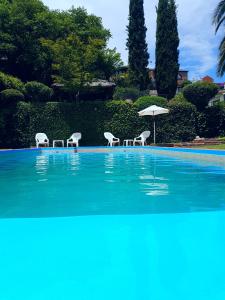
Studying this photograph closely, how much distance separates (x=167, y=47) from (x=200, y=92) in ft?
44.8

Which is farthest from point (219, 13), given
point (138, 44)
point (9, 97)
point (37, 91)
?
point (138, 44)

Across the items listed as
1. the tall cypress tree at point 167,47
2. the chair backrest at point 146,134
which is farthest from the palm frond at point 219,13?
the tall cypress tree at point 167,47

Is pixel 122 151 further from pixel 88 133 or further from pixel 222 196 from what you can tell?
pixel 222 196

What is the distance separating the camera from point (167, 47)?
105 ft

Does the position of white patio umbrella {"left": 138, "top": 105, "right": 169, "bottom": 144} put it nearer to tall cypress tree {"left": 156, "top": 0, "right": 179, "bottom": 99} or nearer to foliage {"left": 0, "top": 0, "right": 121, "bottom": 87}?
foliage {"left": 0, "top": 0, "right": 121, "bottom": 87}

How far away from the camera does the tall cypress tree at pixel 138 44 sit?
112ft

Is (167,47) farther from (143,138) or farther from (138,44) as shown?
(143,138)

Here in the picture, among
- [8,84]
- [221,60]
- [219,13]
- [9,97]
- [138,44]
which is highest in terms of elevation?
[138,44]

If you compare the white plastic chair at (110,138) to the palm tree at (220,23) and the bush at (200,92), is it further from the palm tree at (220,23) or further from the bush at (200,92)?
the palm tree at (220,23)

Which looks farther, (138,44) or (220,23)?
(138,44)

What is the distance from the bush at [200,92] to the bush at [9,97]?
10.8 metres

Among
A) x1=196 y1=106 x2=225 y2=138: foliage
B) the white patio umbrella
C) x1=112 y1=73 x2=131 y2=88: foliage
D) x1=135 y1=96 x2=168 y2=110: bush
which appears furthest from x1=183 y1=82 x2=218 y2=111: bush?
x1=112 y1=73 x2=131 y2=88: foliage

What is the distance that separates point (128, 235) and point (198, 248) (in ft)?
2.17

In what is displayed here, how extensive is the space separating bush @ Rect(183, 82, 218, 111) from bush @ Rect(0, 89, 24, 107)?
10786 mm
